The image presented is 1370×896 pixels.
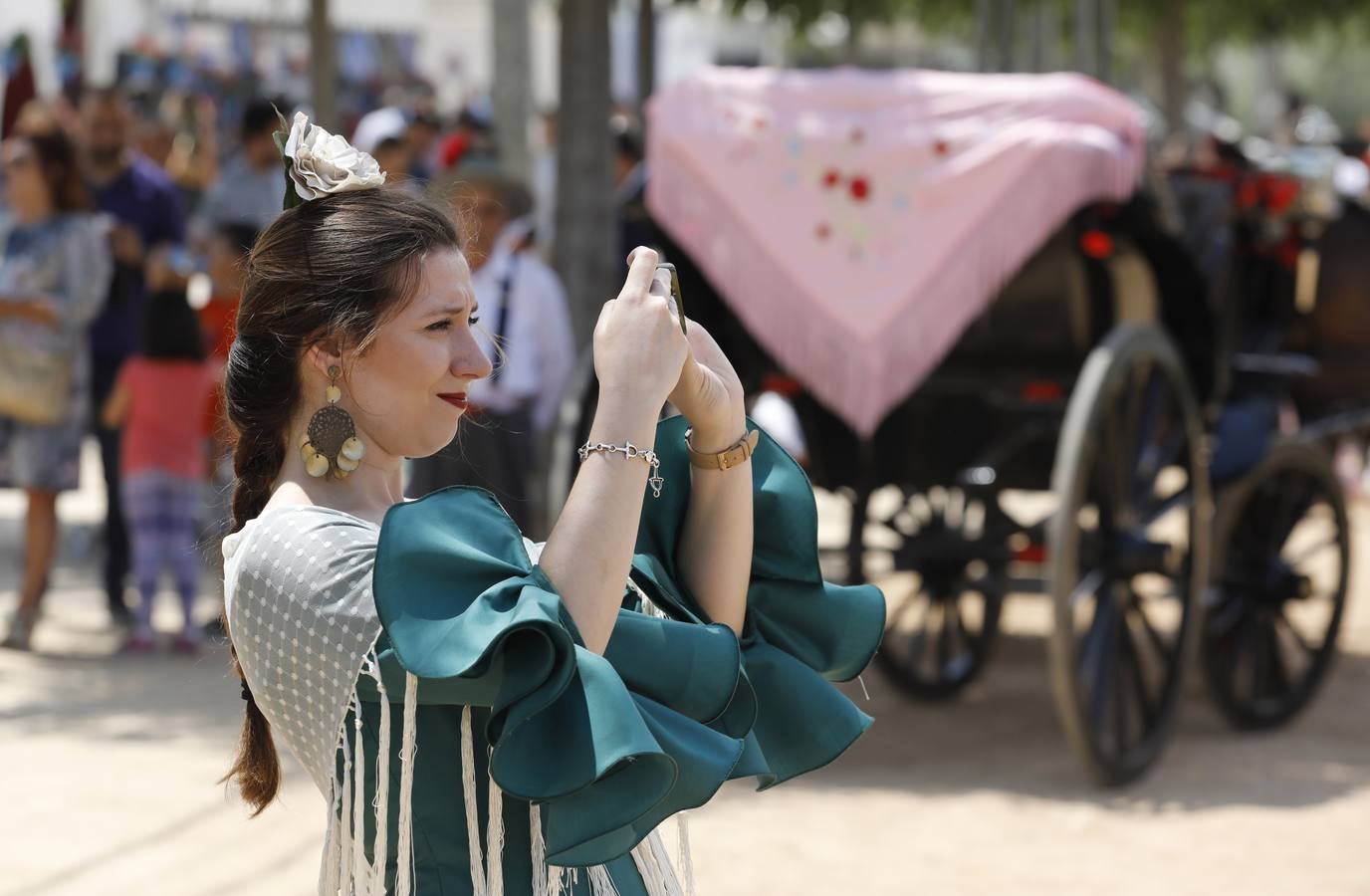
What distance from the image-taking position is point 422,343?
1.84m

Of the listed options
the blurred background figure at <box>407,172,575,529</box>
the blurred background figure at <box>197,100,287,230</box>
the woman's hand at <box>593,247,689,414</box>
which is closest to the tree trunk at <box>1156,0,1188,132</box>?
the blurred background figure at <box>197,100,287,230</box>

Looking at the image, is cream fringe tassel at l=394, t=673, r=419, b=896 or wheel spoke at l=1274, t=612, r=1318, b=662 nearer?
cream fringe tassel at l=394, t=673, r=419, b=896

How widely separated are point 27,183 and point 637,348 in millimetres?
5706

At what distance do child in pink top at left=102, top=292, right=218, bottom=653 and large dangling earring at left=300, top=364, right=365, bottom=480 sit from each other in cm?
519

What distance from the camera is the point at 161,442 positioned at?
687 centimetres

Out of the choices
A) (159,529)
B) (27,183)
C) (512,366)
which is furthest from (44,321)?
(512,366)

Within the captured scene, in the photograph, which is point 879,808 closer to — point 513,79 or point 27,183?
point 27,183

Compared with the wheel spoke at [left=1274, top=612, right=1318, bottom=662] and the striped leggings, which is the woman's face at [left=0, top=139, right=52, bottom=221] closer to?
the striped leggings

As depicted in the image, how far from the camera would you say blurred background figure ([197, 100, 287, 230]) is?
8.41 m

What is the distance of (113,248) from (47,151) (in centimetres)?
70

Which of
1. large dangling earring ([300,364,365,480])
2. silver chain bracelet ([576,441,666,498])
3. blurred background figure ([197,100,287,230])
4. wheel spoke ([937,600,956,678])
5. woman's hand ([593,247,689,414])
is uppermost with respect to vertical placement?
woman's hand ([593,247,689,414])

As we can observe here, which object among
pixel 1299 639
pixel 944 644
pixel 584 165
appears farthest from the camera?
pixel 584 165

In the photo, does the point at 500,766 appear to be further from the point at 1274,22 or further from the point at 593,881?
the point at 1274,22

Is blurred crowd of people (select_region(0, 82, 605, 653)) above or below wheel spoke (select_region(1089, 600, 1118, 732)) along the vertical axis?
above
